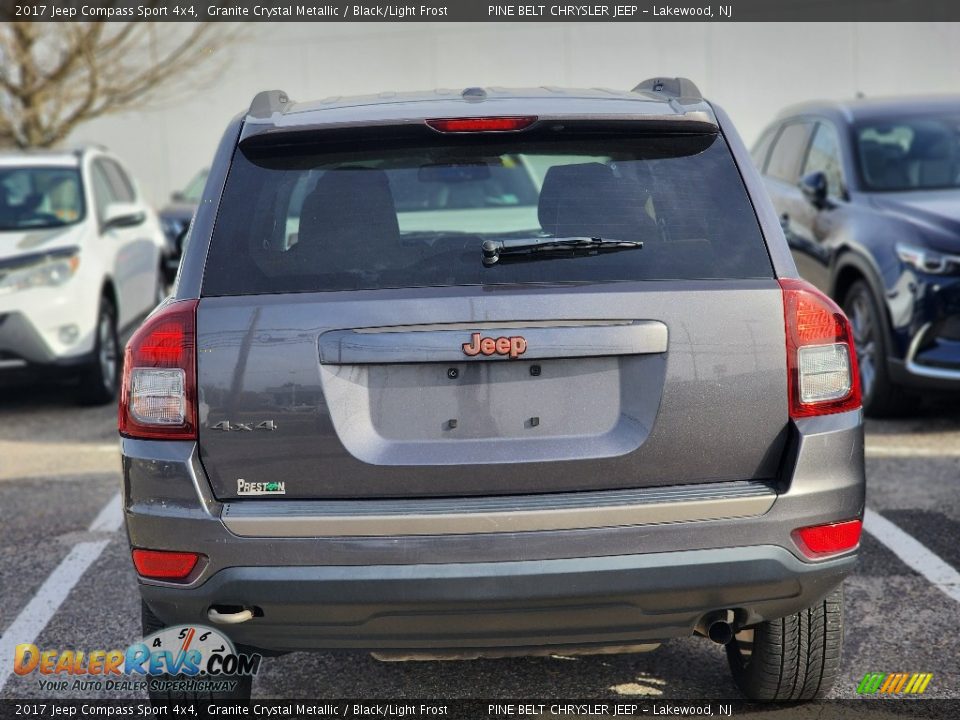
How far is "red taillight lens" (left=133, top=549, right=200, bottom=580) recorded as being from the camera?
2828 millimetres

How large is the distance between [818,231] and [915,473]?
2.30 metres

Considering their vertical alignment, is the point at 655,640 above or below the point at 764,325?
below

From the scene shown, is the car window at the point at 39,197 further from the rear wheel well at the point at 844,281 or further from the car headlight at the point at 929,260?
the car headlight at the point at 929,260

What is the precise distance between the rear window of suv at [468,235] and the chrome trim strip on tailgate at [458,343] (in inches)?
5.3

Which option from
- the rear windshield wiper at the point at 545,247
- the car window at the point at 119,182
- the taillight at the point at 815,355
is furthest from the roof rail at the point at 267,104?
the car window at the point at 119,182

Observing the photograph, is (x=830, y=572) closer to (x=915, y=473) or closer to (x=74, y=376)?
(x=915, y=473)

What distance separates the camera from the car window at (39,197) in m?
8.83

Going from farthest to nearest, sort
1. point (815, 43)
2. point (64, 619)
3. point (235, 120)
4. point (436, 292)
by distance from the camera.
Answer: point (815, 43) → point (64, 619) → point (235, 120) → point (436, 292)

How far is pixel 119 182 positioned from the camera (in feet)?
34.3

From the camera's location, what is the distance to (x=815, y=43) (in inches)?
827

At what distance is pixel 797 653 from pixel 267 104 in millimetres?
2122

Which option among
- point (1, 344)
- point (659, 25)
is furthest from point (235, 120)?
point (659, 25)

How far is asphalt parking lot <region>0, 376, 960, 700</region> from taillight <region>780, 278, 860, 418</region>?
1.13 m

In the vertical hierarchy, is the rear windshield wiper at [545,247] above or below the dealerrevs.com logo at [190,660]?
above
